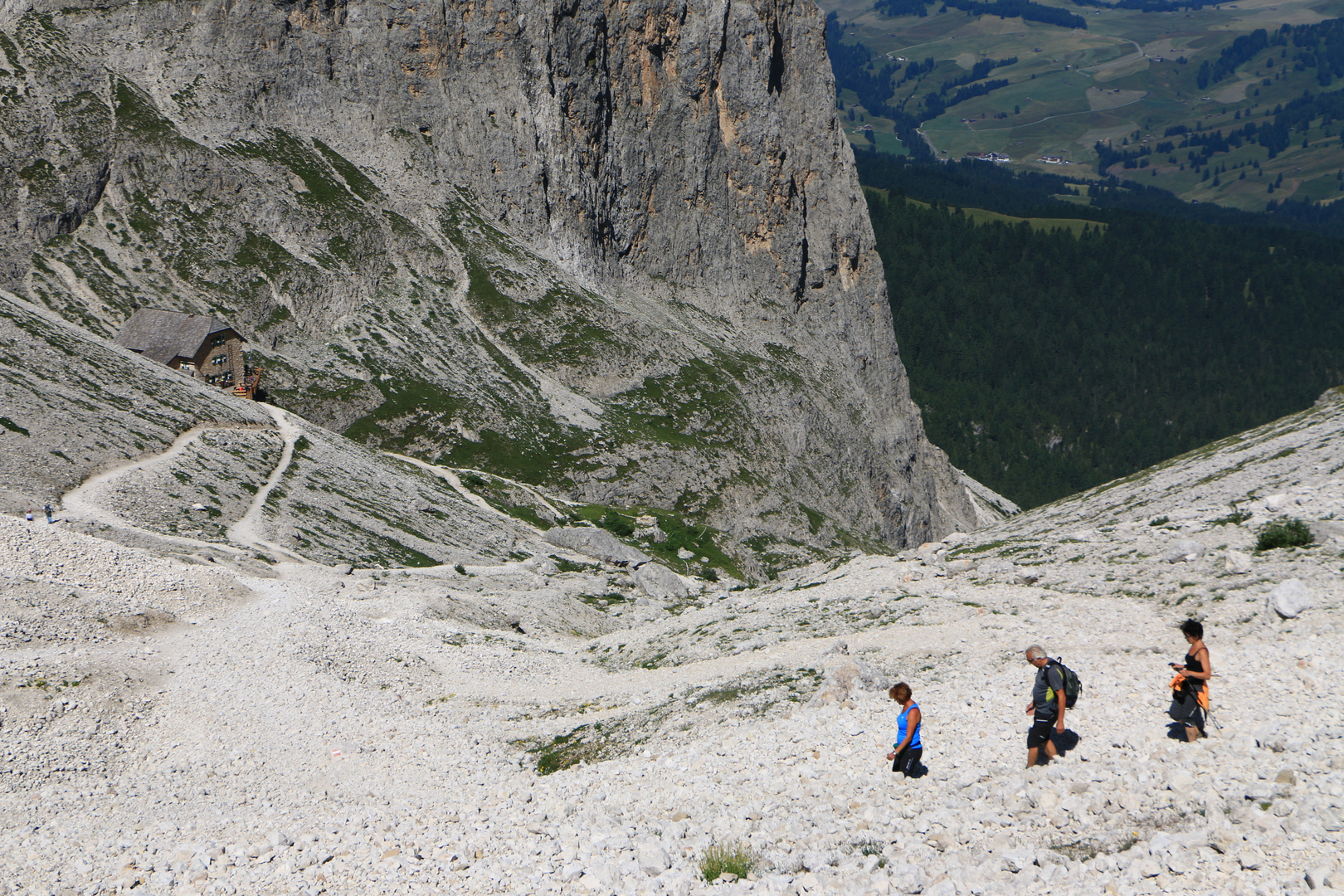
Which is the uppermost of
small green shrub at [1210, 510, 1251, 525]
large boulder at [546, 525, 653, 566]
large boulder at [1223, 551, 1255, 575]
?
small green shrub at [1210, 510, 1251, 525]

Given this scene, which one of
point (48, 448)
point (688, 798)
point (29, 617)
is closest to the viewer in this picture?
point (688, 798)

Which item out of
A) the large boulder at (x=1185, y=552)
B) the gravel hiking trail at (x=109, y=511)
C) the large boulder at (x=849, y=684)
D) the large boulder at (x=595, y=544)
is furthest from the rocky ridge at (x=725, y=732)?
the large boulder at (x=595, y=544)

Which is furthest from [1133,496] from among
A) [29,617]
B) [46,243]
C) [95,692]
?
[46,243]

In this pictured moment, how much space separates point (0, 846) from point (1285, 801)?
2918cm

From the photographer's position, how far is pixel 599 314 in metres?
134

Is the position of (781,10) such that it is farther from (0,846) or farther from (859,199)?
(0,846)

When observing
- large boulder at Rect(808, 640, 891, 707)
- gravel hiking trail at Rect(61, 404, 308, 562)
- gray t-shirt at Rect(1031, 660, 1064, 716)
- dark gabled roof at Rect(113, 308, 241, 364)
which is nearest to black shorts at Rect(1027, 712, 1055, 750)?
gray t-shirt at Rect(1031, 660, 1064, 716)

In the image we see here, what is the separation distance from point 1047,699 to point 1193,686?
3.64 metres

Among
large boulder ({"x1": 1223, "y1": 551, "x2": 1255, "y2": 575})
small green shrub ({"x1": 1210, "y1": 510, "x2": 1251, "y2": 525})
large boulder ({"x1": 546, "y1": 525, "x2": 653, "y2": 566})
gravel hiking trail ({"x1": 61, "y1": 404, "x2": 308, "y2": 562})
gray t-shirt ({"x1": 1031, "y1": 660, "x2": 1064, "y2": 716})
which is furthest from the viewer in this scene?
large boulder ({"x1": 546, "y1": 525, "x2": 653, "y2": 566})

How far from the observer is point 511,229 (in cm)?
13812

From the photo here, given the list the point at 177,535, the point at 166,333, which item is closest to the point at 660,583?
the point at 177,535

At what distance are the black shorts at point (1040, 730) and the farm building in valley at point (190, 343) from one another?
298 ft

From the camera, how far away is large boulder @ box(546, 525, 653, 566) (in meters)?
81.6

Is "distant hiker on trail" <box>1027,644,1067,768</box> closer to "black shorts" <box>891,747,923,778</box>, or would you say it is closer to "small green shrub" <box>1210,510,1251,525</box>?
"black shorts" <box>891,747,923,778</box>
